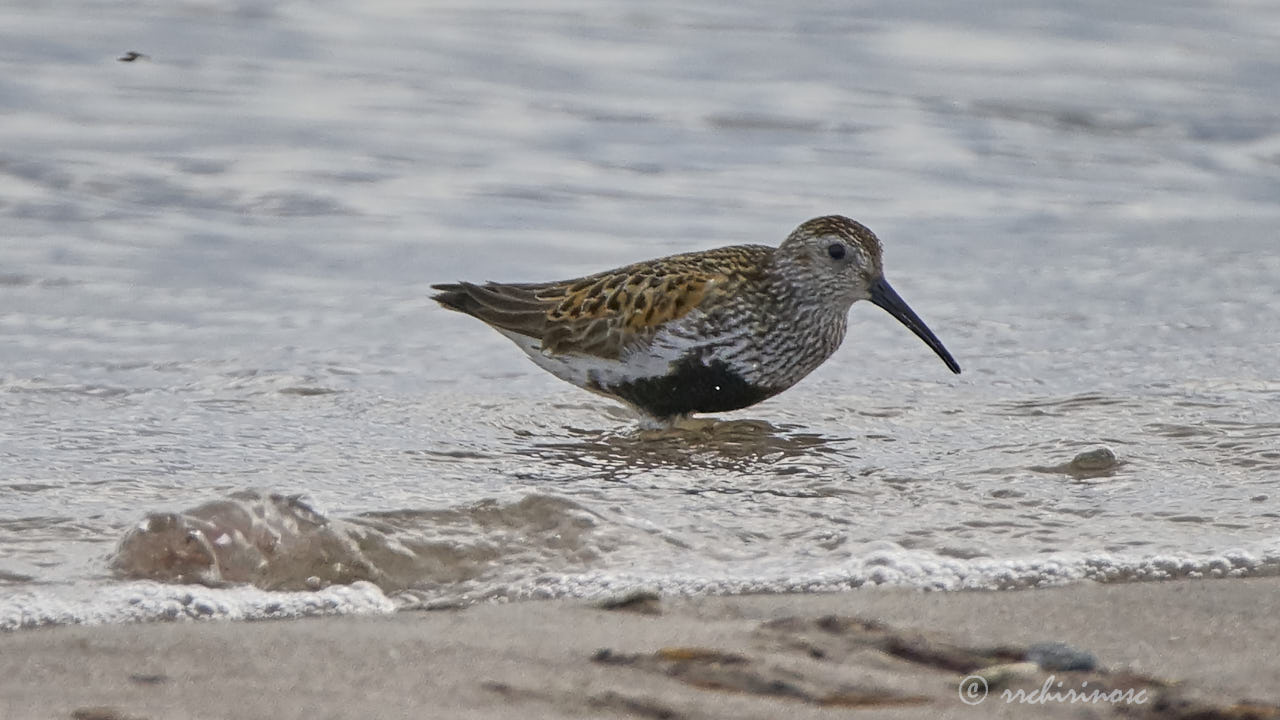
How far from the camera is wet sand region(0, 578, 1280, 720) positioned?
3627 mm

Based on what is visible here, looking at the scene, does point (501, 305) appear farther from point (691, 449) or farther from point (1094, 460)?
point (1094, 460)

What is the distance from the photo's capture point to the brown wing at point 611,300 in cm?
720

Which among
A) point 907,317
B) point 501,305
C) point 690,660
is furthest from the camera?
point 501,305

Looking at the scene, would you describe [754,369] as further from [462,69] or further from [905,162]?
[462,69]

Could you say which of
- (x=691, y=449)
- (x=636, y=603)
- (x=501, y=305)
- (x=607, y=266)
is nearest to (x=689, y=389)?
(x=691, y=449)

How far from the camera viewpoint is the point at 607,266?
9.66 m

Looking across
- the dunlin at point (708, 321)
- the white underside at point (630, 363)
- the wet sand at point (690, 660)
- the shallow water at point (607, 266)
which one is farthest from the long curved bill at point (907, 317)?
the wet sand at point (690, 660)

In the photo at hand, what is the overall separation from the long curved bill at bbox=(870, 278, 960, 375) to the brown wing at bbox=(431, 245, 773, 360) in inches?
19.4

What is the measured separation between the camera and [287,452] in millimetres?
6438

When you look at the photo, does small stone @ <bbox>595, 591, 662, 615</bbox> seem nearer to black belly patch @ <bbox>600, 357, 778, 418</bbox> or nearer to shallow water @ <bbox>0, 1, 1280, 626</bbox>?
shallow water @ <bbox>0, 1, 1280, 626</bbox>

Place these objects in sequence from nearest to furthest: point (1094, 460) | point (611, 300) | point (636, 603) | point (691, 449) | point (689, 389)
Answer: point (636, 603) → point (1094, 460) → point (691, 449) → point (689, 389) → point (611, 300)

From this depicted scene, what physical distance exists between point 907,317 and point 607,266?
251 cm

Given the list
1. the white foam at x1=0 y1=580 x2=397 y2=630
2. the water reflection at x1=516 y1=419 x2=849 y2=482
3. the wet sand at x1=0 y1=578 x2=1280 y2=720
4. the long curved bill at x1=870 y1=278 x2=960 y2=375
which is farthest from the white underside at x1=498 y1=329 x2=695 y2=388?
the wet sand at x1=0 y1=578 x2=1280 y2=720

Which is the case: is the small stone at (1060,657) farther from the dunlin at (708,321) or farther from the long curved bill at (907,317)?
the long curved bill at (907,317)
